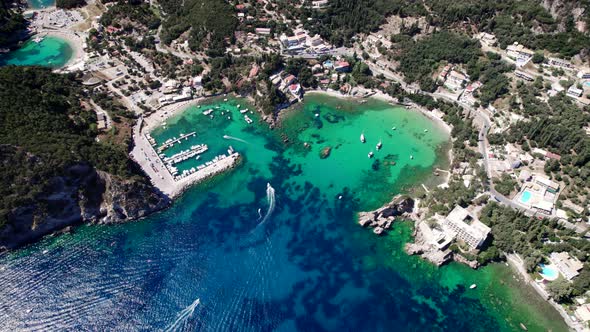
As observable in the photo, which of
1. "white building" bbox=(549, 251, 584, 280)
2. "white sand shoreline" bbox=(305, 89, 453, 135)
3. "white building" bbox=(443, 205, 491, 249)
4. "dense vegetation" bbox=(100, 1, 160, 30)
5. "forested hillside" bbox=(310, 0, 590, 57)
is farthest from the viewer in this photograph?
"dense vegetation" bbox=(100, 1, 160, 30)

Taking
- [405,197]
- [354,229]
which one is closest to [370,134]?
[405,197]

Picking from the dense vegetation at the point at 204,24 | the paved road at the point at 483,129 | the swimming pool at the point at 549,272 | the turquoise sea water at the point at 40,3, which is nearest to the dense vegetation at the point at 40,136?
the dense vegetation at the point at 204,24

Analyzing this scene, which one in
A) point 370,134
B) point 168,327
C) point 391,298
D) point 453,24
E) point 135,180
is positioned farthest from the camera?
point 453,24

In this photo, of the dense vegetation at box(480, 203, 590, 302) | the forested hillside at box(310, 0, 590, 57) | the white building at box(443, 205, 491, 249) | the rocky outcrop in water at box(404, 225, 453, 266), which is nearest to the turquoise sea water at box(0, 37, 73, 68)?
the forested hillside at box(310, 0, 590, 57)

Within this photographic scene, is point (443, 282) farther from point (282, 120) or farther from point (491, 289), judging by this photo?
point (282, 120)

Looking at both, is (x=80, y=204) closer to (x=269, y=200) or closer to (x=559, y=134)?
(x=269, y=200)

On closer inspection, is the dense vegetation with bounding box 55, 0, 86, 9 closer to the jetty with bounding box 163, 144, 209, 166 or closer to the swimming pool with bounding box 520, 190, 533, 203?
the jetty with bounding box 163, 144, 209, 166
